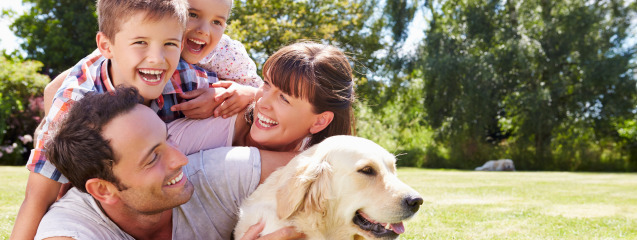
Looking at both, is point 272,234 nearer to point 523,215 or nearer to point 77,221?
point 77,221

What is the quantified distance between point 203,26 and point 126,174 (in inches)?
54.2

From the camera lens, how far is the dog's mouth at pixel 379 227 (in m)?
3.08

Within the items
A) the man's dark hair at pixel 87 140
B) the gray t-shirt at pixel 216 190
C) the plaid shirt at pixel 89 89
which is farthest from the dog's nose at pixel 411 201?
the plaid shirt at pixel 89 89

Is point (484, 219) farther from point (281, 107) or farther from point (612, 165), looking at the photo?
point (612, 165)

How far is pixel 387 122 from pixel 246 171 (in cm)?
3227

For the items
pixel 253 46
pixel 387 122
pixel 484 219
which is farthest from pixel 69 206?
pixel 387 122

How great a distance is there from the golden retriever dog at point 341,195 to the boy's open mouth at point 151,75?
1.13 metres

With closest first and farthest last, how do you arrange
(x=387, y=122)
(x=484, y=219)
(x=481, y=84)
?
(x=484, y=219) < (x=481, y=84) < (x=387, y=122)

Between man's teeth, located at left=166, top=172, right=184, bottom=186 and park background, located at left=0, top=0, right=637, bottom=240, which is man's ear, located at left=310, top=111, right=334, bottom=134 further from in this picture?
park background, located at left=0, top=0, right=637, bottom=240

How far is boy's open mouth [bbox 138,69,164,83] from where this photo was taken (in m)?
3.53

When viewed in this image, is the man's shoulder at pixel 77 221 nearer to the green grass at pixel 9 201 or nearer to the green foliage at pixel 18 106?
the green grass at pixel 9 201

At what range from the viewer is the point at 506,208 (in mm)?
8719

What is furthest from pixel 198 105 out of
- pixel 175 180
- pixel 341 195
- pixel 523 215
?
pixel 523 215

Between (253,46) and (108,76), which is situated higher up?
(253,46)
